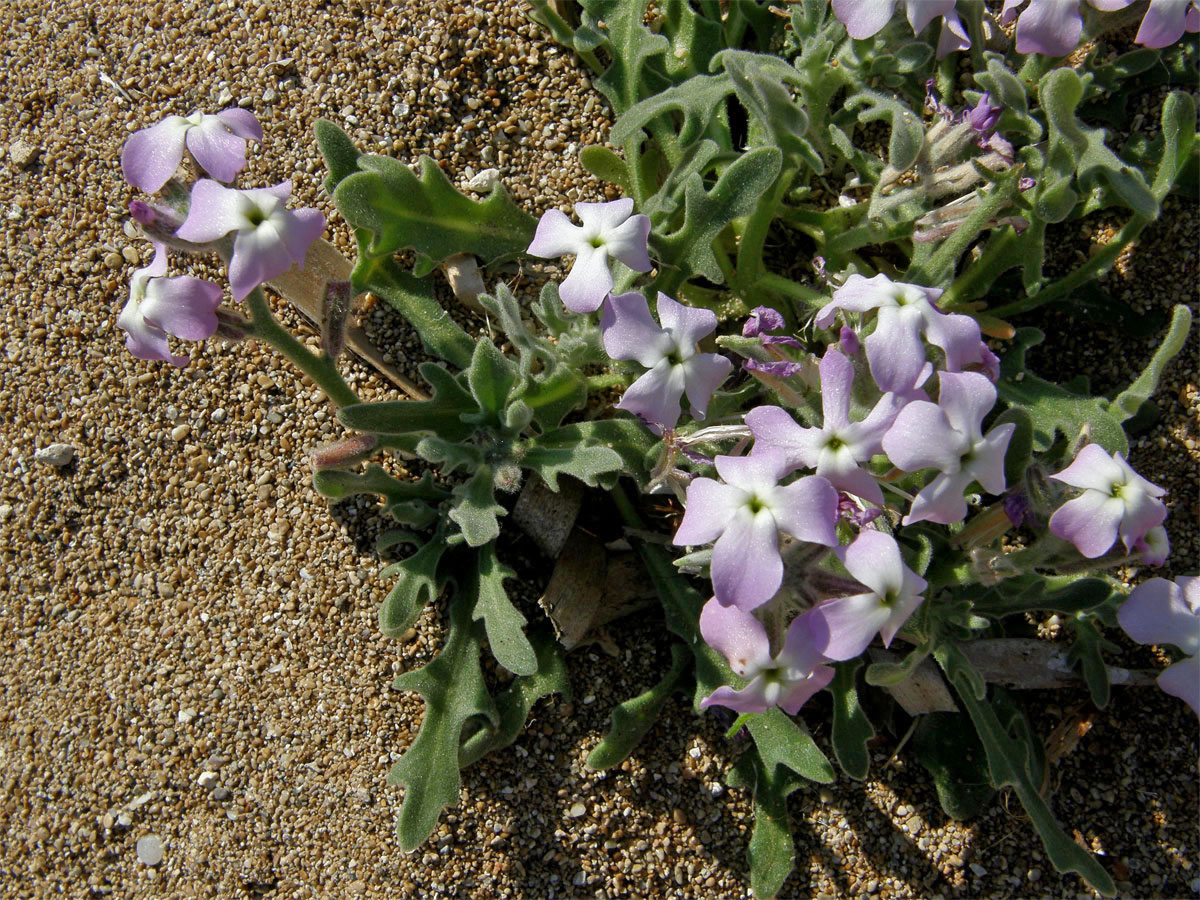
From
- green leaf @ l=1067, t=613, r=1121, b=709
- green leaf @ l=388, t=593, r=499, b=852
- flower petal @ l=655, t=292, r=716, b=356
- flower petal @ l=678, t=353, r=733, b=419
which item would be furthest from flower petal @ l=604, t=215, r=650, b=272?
green leaf @ l=1067, t=613, r=1121, b=709

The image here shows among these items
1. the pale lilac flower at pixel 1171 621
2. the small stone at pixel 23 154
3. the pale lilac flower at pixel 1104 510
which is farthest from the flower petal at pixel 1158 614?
the small stone at pixel 23 154

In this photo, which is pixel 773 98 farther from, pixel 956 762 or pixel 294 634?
pixel 294 634

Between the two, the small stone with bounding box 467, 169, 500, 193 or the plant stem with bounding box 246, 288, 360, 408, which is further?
the small stone with bounding box 467, 169, 500, 193

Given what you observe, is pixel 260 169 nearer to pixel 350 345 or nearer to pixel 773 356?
pixel 350 345

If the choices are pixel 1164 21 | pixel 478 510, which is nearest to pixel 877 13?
pixel 1164 21

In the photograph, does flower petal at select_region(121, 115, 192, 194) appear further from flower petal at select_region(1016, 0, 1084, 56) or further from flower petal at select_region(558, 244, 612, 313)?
flower petal at select_region(1016, 0, 1084, 56)

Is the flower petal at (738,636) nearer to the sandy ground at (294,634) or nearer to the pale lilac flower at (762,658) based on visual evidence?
the pale lilac flower at (762,658)
